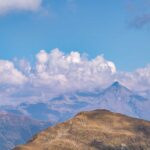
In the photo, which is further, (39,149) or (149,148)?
(149,148)

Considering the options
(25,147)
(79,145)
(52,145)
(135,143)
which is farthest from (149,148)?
(25,147)

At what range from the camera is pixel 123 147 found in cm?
18925

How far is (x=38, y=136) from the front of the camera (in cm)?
19562

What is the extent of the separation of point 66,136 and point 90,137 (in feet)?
37.6

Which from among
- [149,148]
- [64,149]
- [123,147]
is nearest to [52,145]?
[64,149]

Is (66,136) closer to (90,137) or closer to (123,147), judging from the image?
(90,137)

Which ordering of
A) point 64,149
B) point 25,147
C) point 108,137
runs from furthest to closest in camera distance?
1. point 108,137
2. point 64,149
3. point 25,147

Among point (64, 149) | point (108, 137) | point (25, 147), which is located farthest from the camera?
point (108, 137)

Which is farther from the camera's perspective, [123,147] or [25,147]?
[123,147]

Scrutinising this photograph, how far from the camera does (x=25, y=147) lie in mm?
172500

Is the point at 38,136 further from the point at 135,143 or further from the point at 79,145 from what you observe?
the point at 135,143

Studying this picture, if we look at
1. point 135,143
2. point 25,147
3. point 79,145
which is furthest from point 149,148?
point 25,147

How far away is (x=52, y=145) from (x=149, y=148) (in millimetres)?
45368

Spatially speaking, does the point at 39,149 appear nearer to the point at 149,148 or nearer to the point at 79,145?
the point at 79,145
